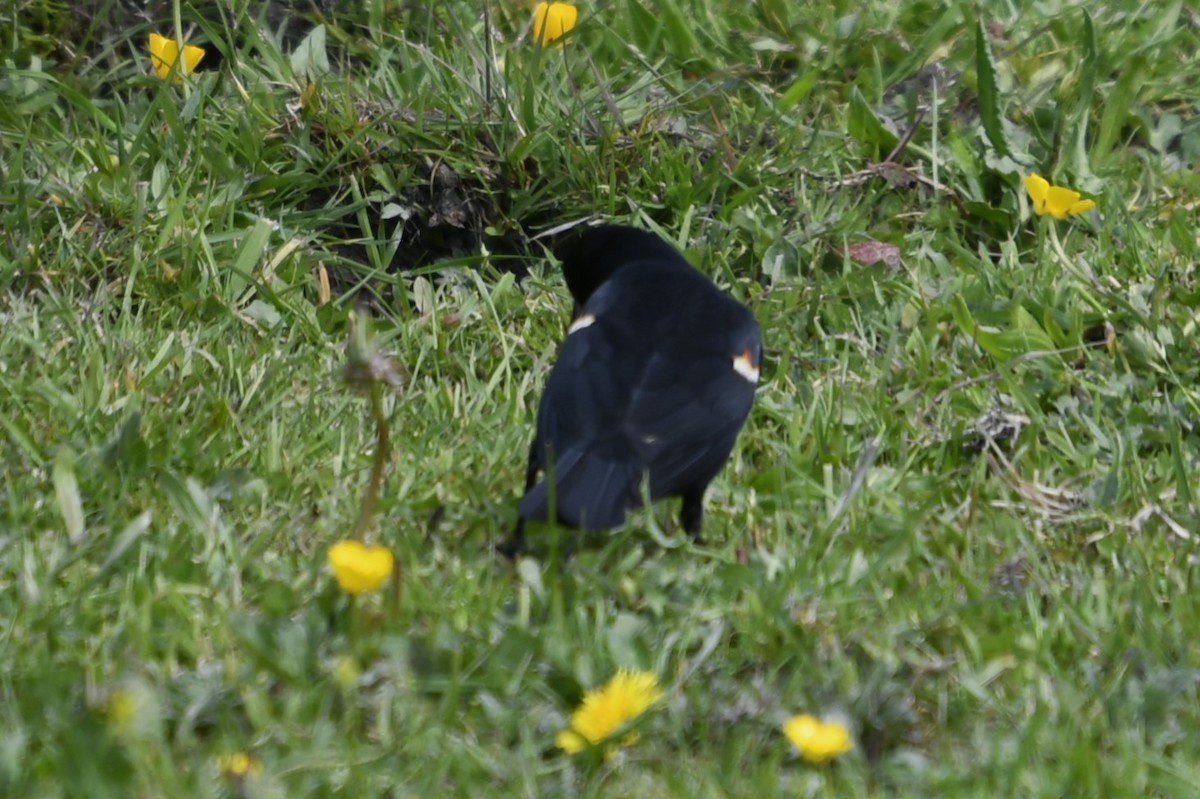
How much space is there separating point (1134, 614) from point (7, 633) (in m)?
1.94

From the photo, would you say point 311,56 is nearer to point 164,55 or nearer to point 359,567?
point 164,55

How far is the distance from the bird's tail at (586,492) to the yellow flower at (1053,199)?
144 cm

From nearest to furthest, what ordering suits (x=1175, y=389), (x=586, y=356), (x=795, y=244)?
(x=586, y=356)
(x=1175, y=389)
(x=795, y=244)

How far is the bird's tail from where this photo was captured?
9.48 feet

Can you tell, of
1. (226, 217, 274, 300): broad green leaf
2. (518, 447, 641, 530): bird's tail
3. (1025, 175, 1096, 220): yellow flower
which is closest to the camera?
(518, 447, 641, 530): bird's tail

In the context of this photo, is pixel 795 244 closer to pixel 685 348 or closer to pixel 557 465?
pixel 685 348

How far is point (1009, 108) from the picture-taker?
4.83 m

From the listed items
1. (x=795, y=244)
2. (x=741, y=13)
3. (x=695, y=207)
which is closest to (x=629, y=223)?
(x=695, y=207)

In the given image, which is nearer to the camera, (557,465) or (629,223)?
(557,465)

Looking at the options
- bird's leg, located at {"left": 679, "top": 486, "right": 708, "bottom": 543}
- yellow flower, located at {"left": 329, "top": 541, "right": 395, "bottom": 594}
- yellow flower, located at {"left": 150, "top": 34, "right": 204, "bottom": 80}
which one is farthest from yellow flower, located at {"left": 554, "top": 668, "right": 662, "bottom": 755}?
yellow flower, located at {"left": 150, "top": 34, "right": 204, "bottom": 80}

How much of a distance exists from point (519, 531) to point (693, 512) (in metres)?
0.38

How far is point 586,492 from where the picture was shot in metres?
2.96

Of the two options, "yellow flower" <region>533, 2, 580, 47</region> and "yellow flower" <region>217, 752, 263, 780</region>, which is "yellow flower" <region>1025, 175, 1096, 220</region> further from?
"yellow flower" <region>217, 752, 263, 780</region>

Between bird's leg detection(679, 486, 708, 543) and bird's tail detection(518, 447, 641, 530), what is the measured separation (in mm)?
203
